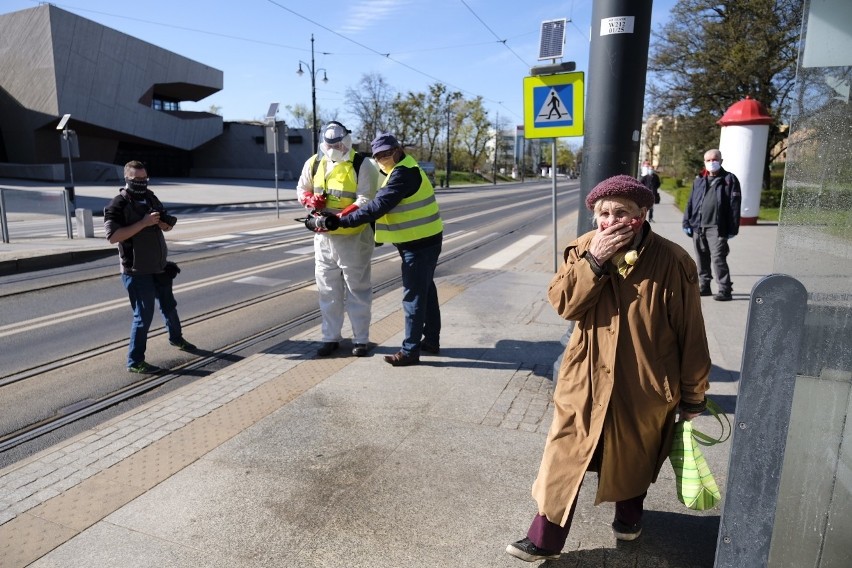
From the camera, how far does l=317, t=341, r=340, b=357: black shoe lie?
5473 millimetres

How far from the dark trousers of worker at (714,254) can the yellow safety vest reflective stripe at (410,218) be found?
4334 mm

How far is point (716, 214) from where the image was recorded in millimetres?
7449

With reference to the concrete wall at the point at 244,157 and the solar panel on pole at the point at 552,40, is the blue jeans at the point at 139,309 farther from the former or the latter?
the concrete wall at the point at 244,157

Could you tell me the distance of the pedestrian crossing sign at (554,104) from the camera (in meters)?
5.73

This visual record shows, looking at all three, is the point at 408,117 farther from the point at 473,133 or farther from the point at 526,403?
the point at 526,403

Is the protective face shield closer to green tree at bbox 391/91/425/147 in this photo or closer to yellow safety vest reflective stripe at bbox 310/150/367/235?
yellow safety vest reflective stripe at bbox 310/150/367/235

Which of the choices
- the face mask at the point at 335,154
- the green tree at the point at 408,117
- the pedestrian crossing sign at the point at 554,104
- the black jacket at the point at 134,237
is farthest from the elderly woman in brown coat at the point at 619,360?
the green tree at the point at 408,117

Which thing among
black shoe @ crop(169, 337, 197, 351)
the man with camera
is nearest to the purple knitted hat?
the man with camera

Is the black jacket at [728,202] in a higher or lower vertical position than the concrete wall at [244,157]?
lower

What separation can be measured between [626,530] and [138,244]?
14.3 feet

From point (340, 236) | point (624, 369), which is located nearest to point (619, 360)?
point (624, 369)

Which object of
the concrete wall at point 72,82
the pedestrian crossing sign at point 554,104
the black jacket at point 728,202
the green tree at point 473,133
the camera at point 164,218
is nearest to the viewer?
the camera at point 164,218

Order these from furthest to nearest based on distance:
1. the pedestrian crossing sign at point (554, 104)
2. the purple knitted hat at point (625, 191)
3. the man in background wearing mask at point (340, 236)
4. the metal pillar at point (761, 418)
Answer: the pedestrian crossing sign at point (554, 104)
the man in background wearing mask at point (340, 236)
the purple knitted hat at point (625, 191)
the metal pillar at point (761, 418)

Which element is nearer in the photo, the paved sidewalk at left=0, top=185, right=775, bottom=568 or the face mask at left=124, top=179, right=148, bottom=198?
the paved sidewalk at left=0, top=185, right=775, bottom=568
